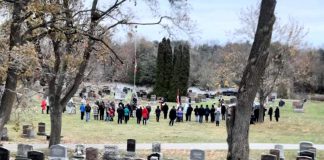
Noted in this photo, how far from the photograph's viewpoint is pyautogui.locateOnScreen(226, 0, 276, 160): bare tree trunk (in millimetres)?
15742

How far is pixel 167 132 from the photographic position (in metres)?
33.7

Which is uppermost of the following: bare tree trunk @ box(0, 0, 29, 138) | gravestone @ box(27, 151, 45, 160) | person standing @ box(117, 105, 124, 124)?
bare tree trunk @ box(0, 0, 29, 138)

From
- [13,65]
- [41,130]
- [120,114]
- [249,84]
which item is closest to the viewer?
[13,65]

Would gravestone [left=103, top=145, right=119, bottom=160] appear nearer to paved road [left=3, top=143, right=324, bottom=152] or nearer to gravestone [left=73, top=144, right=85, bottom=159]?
gravestone [left=73, top=144, right=85, bottom=159]

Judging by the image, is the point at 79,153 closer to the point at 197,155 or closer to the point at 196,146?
the point at 197,155

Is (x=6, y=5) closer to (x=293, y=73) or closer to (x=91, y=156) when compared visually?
(x=91, y=156)

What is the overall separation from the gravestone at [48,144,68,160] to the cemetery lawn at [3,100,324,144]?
24.7ft

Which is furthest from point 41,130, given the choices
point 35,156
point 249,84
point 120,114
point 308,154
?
point 249,84

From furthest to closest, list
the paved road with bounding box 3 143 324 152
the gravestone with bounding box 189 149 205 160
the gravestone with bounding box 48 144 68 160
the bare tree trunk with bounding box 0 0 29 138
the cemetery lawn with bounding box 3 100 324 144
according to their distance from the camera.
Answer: the cemetery lawn with bounding box 3 100 324 144 → the paved road with bounding box 3 143 324 152 → the gravestone with bounding box 189 149 205 160 → the gravestone with bounding box 48 144 68 160 → the bare tree trunk with bounding box 0 0 29 138

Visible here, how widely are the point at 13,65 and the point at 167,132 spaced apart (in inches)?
768

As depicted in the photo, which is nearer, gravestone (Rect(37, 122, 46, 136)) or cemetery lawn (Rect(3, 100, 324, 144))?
cemetery lawn (Rect(3, 100, 324, 144))

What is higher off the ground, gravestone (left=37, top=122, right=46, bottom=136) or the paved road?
gravestone (left=37, top=122, right=46, bottom=136)

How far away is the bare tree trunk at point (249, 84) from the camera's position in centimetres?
1574

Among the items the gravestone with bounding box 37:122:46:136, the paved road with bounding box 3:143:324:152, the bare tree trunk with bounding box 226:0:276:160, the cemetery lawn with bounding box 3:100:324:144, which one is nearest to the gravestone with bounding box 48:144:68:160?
the bare tree trunk with bounding box 226:0:276:160
